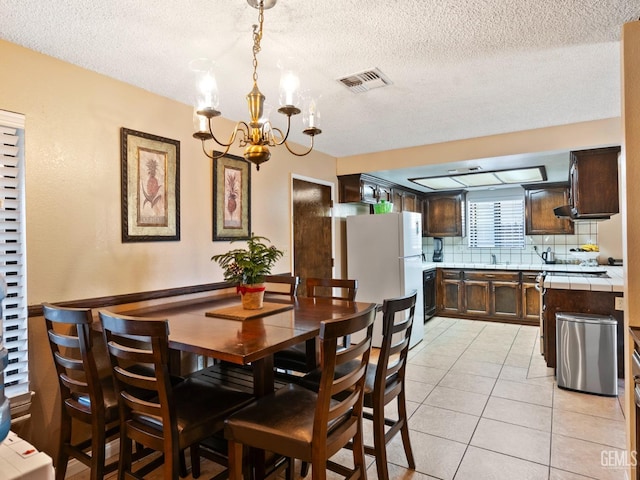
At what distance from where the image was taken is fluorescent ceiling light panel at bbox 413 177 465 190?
5154 millimetres

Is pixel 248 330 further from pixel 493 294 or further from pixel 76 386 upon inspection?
pixel 493 294

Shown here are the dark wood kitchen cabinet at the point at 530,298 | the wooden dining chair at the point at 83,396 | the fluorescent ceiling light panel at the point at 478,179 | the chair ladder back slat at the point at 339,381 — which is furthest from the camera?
the dark wood kitchen cabinet at the point at 530,298

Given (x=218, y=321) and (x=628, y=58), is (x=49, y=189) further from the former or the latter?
(x=628, y=58)

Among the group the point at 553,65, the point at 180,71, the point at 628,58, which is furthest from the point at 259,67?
the point at 628,58

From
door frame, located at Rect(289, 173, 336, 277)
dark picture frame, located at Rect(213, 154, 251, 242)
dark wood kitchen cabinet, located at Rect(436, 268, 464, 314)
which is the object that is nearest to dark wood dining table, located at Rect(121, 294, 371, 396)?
dark picture frame, located at Rect(213, 154, 251, 242)

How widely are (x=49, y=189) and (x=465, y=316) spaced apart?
562 cm

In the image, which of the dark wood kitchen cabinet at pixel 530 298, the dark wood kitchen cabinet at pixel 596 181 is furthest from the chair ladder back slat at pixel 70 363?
the dark wood kitchen cabinet at pixel 530 298

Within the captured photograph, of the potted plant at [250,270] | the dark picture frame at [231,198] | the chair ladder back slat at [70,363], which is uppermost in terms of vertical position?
the dark picture frame at [231,198]

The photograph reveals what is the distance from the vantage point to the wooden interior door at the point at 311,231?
4074 mm

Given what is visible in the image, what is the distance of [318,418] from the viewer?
1.41 metres

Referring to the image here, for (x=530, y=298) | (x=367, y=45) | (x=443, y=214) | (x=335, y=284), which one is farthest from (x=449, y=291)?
(x=367, y=45)

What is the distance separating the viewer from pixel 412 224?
455cm

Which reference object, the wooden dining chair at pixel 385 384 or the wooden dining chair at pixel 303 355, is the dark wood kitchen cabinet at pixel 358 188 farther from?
the wooden dining chair at pixel 385 384

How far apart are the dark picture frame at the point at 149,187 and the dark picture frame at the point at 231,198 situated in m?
0.38
